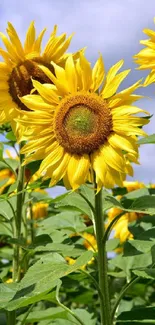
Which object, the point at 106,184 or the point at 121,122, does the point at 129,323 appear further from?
the point at 121,122

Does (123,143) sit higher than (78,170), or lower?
higher

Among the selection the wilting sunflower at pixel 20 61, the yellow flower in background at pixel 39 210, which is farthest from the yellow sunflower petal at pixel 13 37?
the yellow flower in background at pixel 39 210

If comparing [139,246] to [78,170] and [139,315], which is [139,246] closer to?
[139,315]

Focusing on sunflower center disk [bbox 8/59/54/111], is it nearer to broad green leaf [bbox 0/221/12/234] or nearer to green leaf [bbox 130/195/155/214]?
broad green leaf [bbox 0/221/12/234]

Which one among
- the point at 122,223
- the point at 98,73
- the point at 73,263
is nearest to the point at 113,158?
the point at 98,73

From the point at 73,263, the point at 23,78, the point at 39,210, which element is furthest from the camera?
the point at 39,210

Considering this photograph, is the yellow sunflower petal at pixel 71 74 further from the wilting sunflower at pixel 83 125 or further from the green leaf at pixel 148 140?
the green leaf at pixel 148 140

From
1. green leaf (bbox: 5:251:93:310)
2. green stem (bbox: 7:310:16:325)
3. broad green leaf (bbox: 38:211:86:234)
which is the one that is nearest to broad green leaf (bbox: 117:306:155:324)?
green leaf (bbox: 5:251:93:310)

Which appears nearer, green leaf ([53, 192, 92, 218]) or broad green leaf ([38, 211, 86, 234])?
green leaf ([53, 192, 92, 218])
